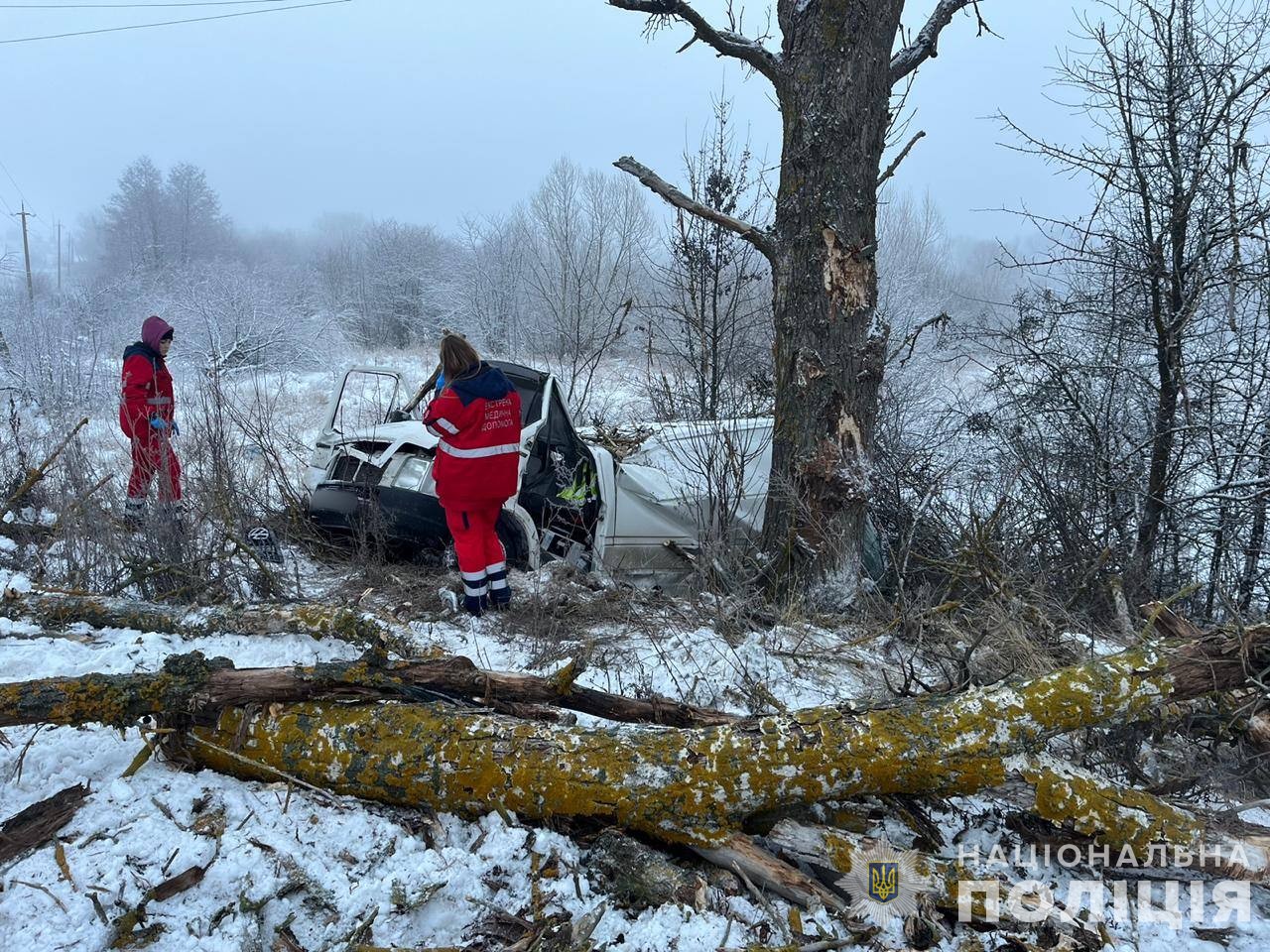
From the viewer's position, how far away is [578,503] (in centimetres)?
530

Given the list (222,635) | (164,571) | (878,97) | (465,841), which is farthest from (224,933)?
(878,97)

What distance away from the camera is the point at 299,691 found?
2355 mm

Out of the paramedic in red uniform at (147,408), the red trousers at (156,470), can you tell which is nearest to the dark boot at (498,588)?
the red trousers at (156,470)

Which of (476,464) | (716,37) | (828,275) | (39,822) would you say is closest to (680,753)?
(39,822)

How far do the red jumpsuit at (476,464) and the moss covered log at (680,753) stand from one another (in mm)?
2078

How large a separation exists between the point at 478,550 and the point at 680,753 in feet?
8.10

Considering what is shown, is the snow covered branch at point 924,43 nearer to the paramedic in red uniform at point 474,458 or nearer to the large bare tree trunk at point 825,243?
the large bare tree trunk at point 825,243

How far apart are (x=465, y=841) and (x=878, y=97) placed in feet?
14.7

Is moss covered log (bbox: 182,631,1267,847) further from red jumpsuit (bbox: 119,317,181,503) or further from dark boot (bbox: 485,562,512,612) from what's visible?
red jumpsuit (bbox: 119,317,181,503)

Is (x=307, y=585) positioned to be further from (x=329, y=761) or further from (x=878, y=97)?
(x=878, y=97)

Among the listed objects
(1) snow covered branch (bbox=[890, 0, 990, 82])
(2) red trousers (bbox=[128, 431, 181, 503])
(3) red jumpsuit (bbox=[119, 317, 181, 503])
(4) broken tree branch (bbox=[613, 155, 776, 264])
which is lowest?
(2) red trousers (bbox=[128, 431, 181, 503])

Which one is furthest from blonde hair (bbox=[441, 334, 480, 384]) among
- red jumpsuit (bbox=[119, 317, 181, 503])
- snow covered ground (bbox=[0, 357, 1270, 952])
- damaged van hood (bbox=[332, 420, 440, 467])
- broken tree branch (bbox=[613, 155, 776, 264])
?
snow covered ground (bbox=[0, 357, 1270, 952])

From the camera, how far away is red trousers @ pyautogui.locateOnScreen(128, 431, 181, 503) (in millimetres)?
4406

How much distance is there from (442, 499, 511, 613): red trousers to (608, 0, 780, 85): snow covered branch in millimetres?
3119
